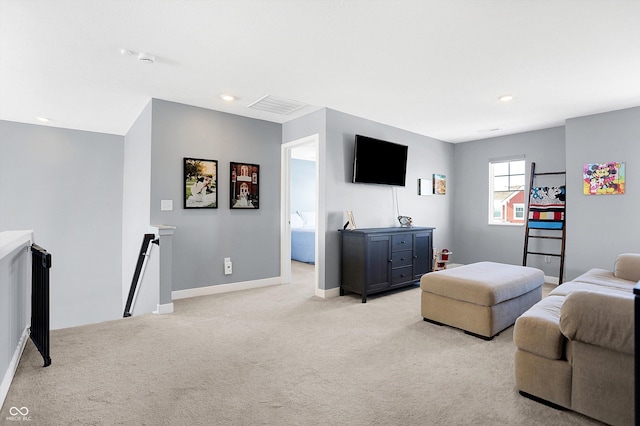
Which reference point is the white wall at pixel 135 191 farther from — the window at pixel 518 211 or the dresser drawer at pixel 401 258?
the window at pixel 518 211

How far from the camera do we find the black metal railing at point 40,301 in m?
2.20

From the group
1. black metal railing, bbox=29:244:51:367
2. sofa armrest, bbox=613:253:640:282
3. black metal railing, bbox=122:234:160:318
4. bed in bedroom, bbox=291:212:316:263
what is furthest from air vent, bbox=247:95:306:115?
sofa armrest, bbox=613:253:640:282

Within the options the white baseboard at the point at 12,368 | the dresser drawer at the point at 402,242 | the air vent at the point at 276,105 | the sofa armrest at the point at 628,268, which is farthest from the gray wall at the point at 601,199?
the white baseboard at the point at 12,368

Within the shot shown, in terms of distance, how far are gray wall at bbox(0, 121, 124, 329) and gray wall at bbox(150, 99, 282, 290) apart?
95.7 inches

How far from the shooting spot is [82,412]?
5.81ft

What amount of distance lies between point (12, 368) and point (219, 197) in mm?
2595

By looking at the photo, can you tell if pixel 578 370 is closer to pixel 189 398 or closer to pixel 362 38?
pixel 189 398

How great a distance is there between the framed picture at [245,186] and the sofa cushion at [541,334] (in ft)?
11.3

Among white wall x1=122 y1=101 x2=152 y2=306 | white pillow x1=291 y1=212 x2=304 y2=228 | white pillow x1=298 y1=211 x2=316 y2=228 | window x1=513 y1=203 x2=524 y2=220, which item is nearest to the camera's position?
white wall x1=122 y1=101 x2=152 y2=306

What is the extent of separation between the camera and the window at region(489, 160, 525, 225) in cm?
564

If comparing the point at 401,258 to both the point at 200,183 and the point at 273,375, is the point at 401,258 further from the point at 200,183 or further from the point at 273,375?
the point at 200,183

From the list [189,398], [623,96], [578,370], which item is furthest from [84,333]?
[623,96]

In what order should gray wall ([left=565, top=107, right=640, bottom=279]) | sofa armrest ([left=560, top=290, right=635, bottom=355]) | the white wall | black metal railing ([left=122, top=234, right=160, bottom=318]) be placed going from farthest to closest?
gray wall ([left=565, top=107, right=640, bottom=279]) < the white wall < black metal railing ([left=122, top=234, right=160, bottom=318]) < sofa armrest ([left=560, top=290, right=635, bottom=355])

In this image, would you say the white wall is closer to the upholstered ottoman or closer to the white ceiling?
the white ceiling
